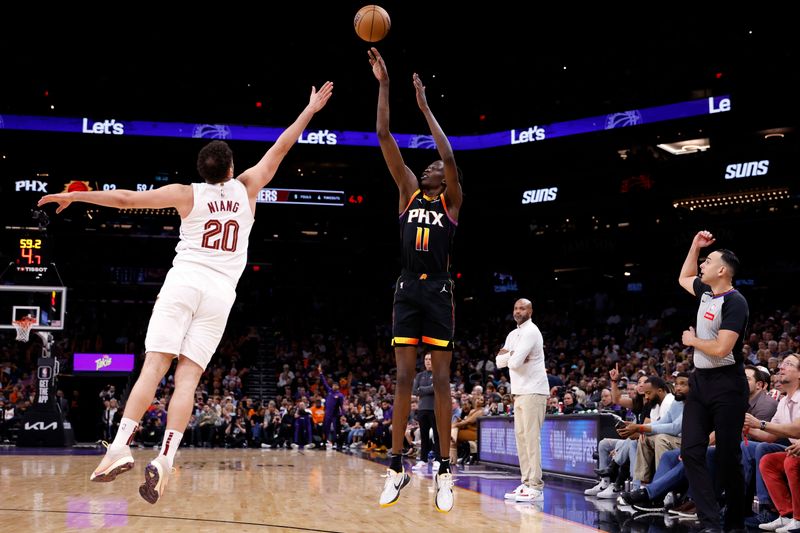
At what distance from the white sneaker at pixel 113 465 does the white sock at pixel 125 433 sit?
0.10 ft

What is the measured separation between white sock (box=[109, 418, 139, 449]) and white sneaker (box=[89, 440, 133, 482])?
0.10 ft

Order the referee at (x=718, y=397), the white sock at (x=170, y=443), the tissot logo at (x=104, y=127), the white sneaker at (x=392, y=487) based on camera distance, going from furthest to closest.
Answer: the tissot logo at (x=104, y=127) < the referee at (x=718, y=397) < the white sneaker at (x=392, y=487) < the white sock at (x=170, y=443)

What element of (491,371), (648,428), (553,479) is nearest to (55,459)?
(553,479)

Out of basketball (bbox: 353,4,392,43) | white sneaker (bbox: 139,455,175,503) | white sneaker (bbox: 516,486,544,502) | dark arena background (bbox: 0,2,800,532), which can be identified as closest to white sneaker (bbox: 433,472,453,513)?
white sneaker (bbox: 139,455,175,503)

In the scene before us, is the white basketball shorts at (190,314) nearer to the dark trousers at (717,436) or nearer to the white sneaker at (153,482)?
the white sneaker at (153,482)

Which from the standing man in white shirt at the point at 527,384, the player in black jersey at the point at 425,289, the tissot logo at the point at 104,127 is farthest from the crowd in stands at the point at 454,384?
the tissot logo at the point at 104,127

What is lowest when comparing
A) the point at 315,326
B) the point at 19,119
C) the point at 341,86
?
the point at 315,326

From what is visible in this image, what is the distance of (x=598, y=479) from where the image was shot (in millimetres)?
10086

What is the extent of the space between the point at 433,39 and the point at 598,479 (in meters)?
23.5

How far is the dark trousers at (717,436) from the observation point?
5.95m

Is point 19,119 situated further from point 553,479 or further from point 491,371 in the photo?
point 553,479

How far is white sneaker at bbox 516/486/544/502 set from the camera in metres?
8.23

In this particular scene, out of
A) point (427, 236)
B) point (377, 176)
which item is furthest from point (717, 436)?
point (377, 176)

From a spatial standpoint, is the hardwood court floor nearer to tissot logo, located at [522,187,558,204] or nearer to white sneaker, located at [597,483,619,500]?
white sneaker, located at [597,483,619,500]
